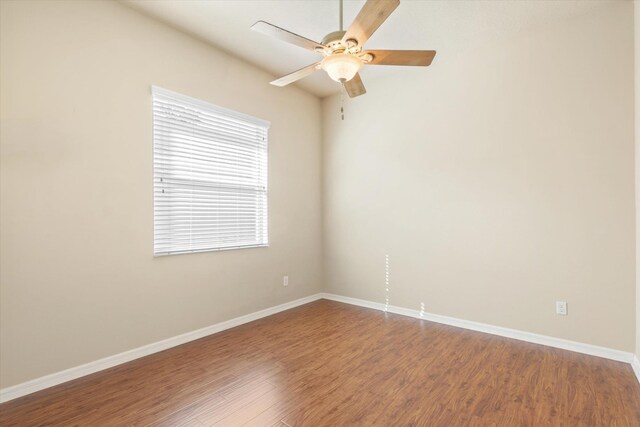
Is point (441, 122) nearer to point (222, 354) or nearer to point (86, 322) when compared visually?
point (222, 354)

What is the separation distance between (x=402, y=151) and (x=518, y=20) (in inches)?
63.8

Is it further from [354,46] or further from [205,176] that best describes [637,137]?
[205,176]

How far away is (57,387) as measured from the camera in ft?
7.39

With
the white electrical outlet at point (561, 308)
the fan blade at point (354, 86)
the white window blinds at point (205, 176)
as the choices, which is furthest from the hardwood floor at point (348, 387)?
the fan blade at point (354, 86)

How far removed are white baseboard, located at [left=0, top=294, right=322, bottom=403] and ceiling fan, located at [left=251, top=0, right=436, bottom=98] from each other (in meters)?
2.65

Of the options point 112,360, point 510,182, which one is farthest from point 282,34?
point 112,360

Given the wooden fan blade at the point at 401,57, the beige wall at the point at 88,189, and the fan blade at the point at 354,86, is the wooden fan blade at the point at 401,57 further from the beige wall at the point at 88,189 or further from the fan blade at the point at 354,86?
the beige wall at the point at 88,189

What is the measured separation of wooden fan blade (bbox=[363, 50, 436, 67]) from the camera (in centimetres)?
204

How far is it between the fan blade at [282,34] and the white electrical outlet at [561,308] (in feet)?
9.82

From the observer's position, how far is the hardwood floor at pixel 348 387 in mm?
1919

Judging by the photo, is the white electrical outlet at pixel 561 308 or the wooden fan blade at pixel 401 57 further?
the white electrical outlet at pixel 561 308

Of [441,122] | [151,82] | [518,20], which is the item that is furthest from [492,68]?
[151,82]

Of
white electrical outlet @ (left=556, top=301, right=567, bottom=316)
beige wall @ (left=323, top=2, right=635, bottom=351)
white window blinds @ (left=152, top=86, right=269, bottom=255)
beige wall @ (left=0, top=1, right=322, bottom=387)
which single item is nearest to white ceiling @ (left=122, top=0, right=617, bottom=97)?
beige wall @ (left=323, top=2, right=635, bottom=351)

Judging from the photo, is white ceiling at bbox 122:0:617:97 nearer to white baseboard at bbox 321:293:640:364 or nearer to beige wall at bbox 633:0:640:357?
beige wall at bbox 633:0:640:357
